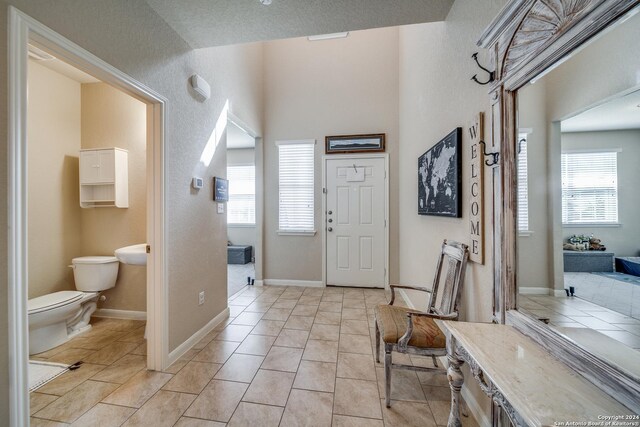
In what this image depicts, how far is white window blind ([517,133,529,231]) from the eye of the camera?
3.55ft

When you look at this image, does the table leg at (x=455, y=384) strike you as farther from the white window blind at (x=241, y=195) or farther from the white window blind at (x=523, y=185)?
the white window blind at (x=241, y=195)

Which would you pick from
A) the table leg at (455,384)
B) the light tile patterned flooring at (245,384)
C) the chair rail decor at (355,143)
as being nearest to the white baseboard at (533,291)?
the table leg at (455,384)

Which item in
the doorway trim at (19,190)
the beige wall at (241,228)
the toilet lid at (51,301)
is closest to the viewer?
the doorway trim at (19,190)

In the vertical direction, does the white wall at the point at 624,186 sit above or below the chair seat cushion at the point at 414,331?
above

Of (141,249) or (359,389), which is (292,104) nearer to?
Answer: (141,249)

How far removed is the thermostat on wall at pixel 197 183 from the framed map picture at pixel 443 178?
2.16m

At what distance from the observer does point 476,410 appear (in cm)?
146

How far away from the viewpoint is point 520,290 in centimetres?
111

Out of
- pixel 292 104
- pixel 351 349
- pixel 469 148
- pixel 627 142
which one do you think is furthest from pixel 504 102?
pixel 292 104

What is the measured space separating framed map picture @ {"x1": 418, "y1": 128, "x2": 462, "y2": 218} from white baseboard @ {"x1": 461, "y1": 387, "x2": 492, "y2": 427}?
3.73ft

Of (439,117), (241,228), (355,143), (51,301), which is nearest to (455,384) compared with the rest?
(439,117)

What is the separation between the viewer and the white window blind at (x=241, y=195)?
6395 mm

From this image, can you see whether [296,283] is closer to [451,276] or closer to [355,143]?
[355,143]

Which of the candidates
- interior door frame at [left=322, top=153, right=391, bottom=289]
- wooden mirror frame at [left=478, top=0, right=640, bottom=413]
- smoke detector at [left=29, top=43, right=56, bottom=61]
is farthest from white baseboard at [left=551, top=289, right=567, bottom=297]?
smoke detector at [left=29, top=43, right=56, bottom=61]
